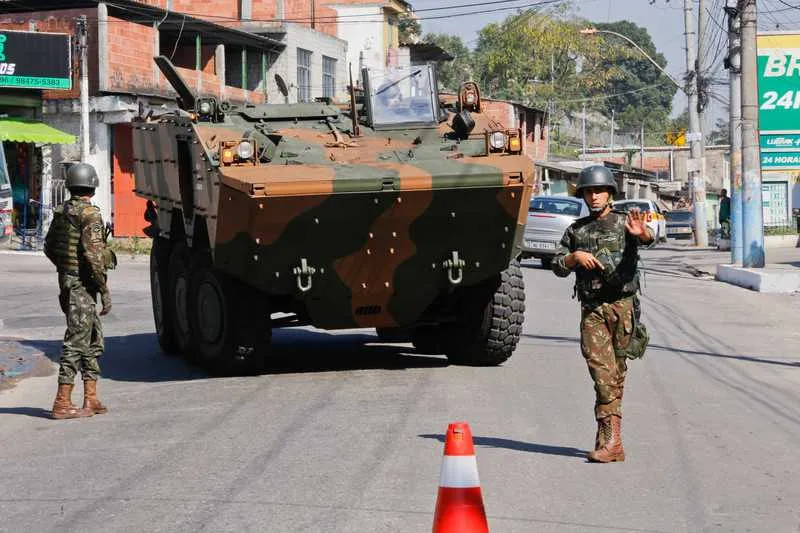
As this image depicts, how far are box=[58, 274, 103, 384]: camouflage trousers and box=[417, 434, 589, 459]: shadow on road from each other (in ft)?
9.15

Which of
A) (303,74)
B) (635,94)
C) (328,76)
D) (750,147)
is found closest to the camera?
(750,147)

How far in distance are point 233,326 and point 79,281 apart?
Result: 5.81ft

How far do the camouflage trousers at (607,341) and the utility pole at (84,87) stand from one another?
83.4ft

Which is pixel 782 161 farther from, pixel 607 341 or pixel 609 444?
pixel 609 444

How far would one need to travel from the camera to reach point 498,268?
36.5 ft

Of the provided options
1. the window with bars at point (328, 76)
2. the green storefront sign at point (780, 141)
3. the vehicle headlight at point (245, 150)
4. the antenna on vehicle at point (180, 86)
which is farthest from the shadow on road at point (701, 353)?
the window with bars at point (328, 76)

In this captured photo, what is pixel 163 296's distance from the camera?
13617 mm

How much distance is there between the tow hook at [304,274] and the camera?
10664 millimetres

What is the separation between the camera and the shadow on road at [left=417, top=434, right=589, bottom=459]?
313 inches

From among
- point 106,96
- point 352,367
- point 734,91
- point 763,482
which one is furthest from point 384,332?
point 106,96

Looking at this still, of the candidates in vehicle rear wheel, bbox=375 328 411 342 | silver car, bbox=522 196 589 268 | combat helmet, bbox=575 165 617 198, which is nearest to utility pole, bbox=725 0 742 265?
silver car, bbox=522 196 589 268

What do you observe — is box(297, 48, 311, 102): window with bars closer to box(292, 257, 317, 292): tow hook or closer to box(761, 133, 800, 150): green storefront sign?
box(761, 133, 800, 150): green storefront sign

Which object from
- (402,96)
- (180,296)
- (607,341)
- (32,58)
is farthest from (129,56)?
(607,341)

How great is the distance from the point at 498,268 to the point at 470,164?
97 cm
